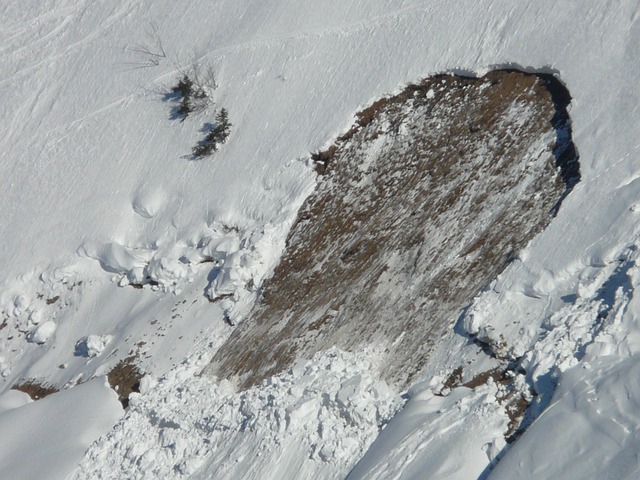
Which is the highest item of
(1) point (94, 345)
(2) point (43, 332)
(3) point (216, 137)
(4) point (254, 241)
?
(3) point (216, 137)

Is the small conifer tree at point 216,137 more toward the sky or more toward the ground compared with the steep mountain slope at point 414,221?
more toward the sky

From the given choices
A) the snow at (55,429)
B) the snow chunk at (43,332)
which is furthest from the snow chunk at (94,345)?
the snow chunk at (43,332)

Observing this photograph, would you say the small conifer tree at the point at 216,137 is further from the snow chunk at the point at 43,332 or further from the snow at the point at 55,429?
the snow at the point at 55,429

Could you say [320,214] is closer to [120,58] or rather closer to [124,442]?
[124,442]

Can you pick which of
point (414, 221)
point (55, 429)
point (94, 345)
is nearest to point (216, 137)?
point (94, 345)

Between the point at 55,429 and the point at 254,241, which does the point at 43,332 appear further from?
the point at 254,241
